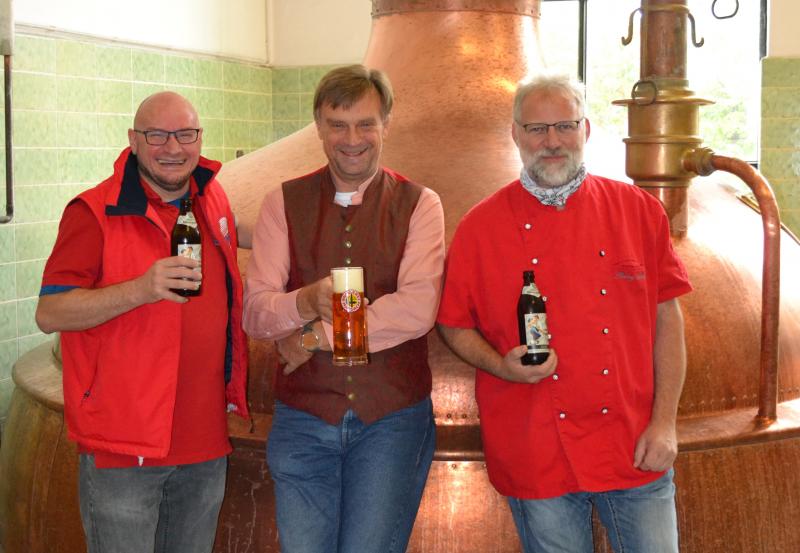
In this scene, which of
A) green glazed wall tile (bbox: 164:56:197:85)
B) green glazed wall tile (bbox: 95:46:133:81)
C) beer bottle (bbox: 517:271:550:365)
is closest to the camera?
beer bottle (bbox: 517:271:550:365)

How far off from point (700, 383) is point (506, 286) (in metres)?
0.93

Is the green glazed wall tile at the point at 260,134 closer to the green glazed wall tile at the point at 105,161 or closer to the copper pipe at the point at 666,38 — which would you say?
the green glazed wall tile at the point at 105,161

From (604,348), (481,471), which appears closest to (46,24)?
(481,471)

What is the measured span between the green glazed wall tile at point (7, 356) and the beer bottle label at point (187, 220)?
3542 mm

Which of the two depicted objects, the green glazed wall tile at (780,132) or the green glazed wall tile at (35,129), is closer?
the green glazed wall tile at (35,129)

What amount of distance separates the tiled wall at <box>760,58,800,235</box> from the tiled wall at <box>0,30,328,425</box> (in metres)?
3.94

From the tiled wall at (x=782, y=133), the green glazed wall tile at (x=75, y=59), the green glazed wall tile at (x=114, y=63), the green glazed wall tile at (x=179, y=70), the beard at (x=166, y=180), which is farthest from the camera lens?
the tiled wall at (x=782, y=133)

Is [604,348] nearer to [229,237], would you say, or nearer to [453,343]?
[453,343]

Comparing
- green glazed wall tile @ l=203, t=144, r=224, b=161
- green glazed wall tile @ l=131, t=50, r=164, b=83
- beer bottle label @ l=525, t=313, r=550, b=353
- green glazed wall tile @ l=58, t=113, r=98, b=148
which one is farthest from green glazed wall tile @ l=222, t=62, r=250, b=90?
beer bottle label @ l=525, t=313, r=550, b=353

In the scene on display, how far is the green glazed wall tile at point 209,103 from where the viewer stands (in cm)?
728

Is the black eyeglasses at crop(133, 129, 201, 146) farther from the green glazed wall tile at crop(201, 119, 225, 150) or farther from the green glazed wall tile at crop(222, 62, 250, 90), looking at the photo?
the green glazed wall tile at crop(222, 62, 250, 90)

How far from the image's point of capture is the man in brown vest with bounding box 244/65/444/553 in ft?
7.51

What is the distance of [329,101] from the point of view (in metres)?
2.32

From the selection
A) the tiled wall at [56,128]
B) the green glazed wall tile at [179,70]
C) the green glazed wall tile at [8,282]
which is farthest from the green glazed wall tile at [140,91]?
the green glazed wall tile at [8,282]
